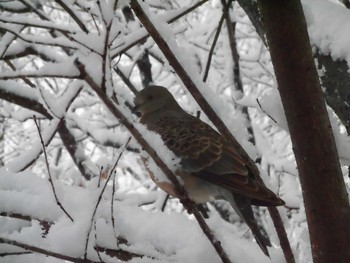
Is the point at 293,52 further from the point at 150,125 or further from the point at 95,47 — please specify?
the point at 150,125

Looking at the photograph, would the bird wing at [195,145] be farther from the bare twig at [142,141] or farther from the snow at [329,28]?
the bare twig at [142,141]

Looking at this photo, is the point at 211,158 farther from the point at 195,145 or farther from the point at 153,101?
the point at 153,101

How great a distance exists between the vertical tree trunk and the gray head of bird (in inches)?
79.1

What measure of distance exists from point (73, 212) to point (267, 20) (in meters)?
0.90

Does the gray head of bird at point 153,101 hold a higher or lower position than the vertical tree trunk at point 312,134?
higher

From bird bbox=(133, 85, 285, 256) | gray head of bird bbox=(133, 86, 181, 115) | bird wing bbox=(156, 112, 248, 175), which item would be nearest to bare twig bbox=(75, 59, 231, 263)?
bird bbox=(133, 85, 285, 256)

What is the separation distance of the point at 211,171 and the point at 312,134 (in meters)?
1.03

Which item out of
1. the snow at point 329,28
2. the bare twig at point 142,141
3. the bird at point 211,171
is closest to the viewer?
the bare twig at point 142,141

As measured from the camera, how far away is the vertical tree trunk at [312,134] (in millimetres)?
1229

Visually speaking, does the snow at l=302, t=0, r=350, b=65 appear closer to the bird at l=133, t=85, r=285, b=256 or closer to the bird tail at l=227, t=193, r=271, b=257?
the bird at l=133, t=85, r=285, b=256

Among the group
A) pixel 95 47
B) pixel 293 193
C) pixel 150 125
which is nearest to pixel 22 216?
pixel 95 47

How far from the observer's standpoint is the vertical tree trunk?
1.23 m

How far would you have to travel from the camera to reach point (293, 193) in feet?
15.2

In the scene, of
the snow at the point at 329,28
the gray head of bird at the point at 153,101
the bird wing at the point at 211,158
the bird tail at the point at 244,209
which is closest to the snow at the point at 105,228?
the bird tail at the point at 244,209
